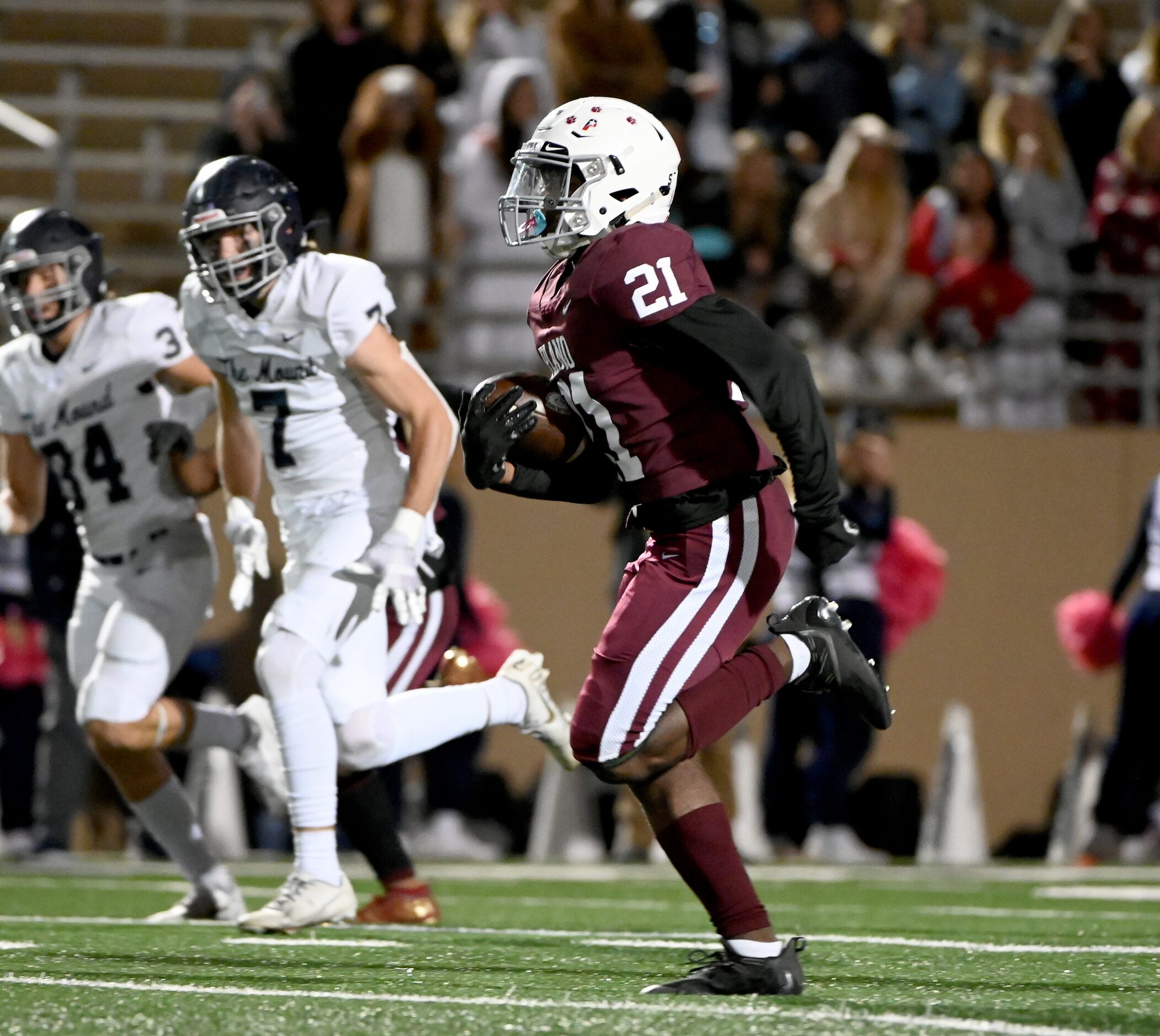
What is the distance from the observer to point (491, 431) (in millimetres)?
3871

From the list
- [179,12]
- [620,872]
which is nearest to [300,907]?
[620,872]

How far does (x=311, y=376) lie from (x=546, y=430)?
4.01ft

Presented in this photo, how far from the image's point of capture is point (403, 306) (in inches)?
359

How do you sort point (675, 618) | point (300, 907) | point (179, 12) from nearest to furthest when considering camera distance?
point (675, 618)
point (300, 907)
point (179, 12)

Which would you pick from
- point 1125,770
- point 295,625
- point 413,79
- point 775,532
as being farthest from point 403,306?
point 775,532

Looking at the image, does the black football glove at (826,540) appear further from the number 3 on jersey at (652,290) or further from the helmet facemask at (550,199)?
the helmet facemask at (550,199)

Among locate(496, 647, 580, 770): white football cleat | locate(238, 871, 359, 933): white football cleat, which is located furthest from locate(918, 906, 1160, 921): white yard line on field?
locate(238, 871, 359, 933): white football cleat

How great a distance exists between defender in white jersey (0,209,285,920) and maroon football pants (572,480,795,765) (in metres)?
1.91

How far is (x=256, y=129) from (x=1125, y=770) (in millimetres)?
4574

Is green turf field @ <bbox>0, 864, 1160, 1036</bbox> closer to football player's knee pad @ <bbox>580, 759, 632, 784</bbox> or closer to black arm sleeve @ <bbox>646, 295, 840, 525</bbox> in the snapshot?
football player's knee pad @ <bbox>580, 759, 632, 784</bbox>

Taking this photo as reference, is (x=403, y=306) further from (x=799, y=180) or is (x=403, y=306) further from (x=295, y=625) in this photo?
(x=295, y=625)

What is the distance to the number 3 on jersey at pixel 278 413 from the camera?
5.09 m

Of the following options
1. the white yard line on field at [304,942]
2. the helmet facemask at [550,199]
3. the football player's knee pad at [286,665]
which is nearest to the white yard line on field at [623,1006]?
the white yard line on field at [304,942]

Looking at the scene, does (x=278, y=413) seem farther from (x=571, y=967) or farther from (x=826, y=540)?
(x=826, y=540)
